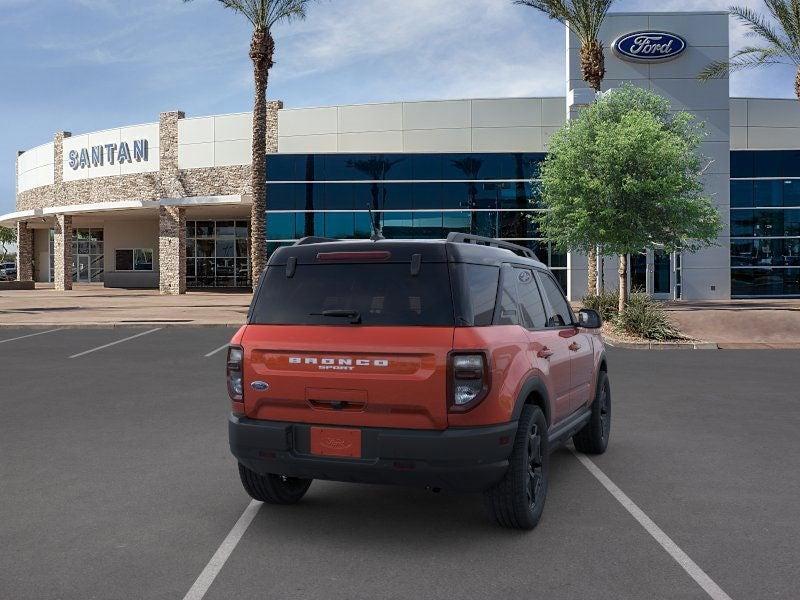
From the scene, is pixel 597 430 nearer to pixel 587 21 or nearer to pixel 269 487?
pixel 269 487

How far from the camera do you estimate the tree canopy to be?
2134 cm

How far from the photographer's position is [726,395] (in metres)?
10.1

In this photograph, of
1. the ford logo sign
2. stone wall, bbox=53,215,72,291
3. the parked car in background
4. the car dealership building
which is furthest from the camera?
the parked car in background

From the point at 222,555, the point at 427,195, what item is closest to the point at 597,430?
the point at 222,555

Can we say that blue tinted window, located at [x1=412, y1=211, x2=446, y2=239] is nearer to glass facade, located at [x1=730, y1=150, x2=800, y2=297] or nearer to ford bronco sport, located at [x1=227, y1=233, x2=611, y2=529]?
glass facade, located at [x1=730, y1=150, x2=800, y2=297]

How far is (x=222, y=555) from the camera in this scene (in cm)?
434

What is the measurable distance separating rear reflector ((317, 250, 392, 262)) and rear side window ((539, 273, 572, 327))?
1.77 metres

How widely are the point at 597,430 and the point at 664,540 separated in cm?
215

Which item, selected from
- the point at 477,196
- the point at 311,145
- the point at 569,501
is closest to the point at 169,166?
the point at 311,145

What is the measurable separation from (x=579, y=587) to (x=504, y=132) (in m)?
32.0

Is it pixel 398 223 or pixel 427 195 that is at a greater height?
pixel 427 195

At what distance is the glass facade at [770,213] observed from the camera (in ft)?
112

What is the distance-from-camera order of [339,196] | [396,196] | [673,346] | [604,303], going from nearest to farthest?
[673,346], [604,303], [396,196], [339,196]

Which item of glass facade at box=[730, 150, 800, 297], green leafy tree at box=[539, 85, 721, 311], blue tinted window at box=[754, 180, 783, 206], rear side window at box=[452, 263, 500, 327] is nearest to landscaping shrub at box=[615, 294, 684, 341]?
green leafy tree at box=[539, 85, 721, 311]
